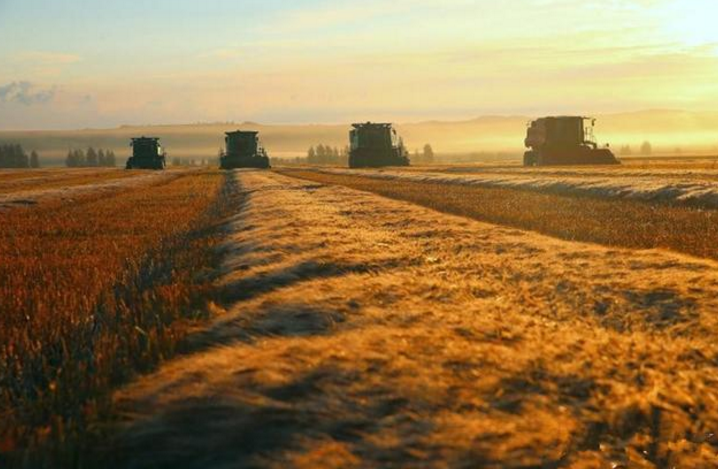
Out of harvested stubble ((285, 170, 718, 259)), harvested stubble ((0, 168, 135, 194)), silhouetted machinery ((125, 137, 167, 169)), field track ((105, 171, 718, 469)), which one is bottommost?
field track ((105, 171, 718, 469))

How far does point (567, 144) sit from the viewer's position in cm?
5672

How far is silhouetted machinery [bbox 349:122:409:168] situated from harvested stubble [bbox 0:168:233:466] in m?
55.2

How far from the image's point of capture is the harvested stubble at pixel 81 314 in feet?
14.9

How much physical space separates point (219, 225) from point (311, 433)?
12.9 m

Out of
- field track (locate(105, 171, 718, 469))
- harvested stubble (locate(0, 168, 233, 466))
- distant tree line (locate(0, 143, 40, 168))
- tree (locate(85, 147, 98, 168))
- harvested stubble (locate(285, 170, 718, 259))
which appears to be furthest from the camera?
tree (locate(85, 147, 98, 168))

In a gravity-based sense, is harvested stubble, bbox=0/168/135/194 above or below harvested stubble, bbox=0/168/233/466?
above

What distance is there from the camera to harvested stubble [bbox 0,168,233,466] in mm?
4551

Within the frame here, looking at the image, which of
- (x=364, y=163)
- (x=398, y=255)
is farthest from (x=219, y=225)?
(x=364, y=163)

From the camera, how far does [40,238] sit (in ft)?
47.1

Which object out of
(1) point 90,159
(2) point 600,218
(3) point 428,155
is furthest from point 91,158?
(2) point 600,218

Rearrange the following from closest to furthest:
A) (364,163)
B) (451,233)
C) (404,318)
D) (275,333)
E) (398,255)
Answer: (275,333)
(404,318)
(398,255)
(451,233)
(364,163)

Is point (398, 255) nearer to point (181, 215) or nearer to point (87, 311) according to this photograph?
point (87, 311)

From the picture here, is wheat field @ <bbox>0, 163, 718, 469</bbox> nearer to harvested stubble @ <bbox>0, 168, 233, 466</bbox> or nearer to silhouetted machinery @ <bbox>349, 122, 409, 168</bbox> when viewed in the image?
harvested stubble @ <bbox>0, 168, 233, 466</bbox>

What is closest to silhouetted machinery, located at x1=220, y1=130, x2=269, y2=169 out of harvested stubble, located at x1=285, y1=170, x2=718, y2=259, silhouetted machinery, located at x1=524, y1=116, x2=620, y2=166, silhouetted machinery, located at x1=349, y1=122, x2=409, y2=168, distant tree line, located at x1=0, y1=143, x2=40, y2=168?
silhouetted machinery, located at x1=349, y1=122, x2=409, y2=168
